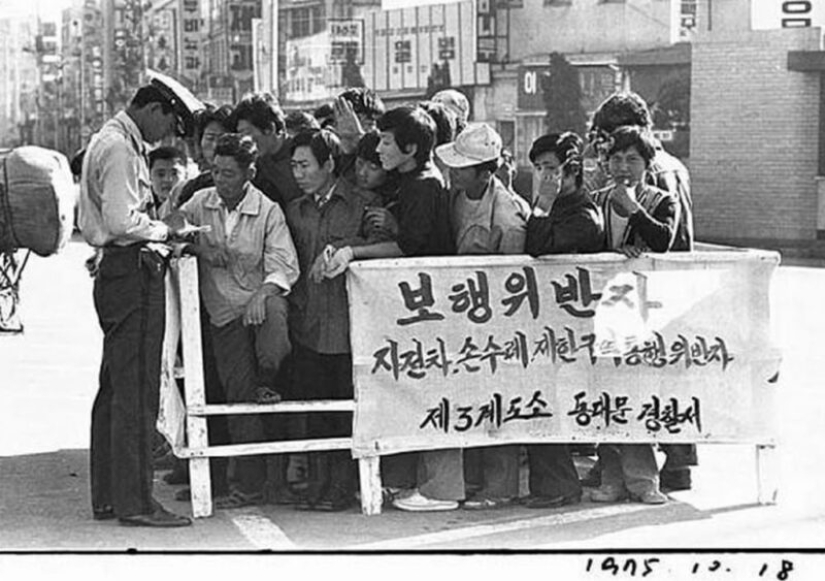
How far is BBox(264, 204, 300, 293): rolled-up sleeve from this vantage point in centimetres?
614

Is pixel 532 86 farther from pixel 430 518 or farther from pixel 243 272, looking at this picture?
pixel 430 518

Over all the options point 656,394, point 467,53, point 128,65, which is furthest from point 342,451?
point 128,65

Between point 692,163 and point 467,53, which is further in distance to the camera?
point 467,53

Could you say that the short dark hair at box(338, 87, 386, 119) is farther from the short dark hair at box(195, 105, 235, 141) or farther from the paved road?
the paved road

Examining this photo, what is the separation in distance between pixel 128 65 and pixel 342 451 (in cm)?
3528

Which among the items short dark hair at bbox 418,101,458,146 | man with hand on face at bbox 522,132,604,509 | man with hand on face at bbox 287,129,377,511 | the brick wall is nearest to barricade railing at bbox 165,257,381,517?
man with hand on face at bbox 287,129,377,511

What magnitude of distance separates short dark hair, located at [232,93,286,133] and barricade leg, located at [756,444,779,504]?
2500 mm

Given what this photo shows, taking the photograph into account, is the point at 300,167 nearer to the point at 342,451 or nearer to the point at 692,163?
the point at 342,451

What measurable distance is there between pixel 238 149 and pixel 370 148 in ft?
1.75

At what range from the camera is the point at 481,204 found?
6266 millimetres

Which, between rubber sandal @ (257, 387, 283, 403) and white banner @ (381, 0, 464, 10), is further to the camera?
white banner @ (381, 0, 464, 10)

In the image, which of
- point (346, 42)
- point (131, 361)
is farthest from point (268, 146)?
point (346, 42)

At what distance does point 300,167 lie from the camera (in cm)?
623

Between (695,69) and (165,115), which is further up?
(695,69)
